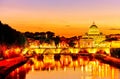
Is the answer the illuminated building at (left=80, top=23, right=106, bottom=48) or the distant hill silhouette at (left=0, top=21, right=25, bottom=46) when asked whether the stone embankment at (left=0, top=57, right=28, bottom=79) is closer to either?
the distant hill silhouette at (left=0, top=21, right=25, bottom=46)

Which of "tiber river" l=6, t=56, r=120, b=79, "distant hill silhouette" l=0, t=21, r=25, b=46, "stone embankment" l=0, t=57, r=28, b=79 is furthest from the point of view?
"distant hill silhouette" l=0, t=21, r=25, b=46

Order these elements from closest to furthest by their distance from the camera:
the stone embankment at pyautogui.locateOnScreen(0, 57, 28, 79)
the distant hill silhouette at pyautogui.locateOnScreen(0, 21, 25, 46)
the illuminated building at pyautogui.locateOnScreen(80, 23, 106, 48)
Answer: the stone embankment at pyautogui.locateOnScreen(0, 57, 28, 79) → the distant hill silhouette at pyautogui.locateOnScreen(0, 21, 25, 46) → the illuminated building at pyautogui.locateOnScreen(80, 23, 106, 48)

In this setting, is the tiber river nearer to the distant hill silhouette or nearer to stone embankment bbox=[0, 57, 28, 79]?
stone embankment bbox=[0, 57, 28, 79]

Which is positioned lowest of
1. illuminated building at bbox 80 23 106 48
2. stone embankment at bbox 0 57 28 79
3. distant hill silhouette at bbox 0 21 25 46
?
illuminated building at bbox 80 23 106 48

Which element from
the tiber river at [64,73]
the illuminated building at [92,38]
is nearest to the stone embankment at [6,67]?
the tiber river at [64,73]

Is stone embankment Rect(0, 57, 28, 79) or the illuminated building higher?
stone embankment Rect(0, 57, 28, 79)

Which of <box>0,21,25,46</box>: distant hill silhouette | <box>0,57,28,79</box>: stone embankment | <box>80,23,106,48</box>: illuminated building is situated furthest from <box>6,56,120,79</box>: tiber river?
<box>80,23,106,48</box>: illuminated building

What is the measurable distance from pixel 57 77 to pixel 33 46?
85.4 m

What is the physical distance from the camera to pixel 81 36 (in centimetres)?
16300

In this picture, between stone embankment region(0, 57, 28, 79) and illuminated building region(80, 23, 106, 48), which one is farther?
illuminated building region(80, 23, 106, 48)

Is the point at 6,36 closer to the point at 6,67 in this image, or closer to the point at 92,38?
the point at 6,67

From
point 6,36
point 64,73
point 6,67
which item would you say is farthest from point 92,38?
point 6,67

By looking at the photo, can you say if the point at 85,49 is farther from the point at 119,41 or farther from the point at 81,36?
the point at 81,36

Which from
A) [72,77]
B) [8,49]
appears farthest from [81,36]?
[72,77]
